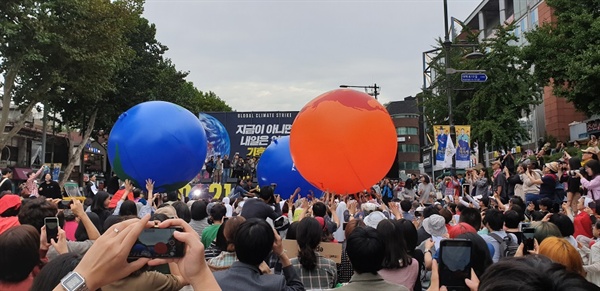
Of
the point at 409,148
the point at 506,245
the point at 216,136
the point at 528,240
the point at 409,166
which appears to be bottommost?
the point at 506,245

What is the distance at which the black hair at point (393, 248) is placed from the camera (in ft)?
12.7

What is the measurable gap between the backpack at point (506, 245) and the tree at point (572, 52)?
17416 millimetres

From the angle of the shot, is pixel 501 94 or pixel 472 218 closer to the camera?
pixel 472 218

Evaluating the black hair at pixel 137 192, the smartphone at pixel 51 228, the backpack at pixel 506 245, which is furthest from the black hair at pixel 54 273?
the black hair at pixel 137 192

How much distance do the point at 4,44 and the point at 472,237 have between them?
20.4m

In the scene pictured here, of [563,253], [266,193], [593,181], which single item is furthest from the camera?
[593,181]

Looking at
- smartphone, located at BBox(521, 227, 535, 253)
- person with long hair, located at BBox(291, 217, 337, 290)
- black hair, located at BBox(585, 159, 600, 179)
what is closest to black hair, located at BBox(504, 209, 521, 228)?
smartphone, located at BBox(521, 227, 535, 253)

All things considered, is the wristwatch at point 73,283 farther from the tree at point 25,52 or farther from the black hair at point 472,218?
the tree at point 25,52

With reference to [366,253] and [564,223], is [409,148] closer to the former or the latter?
[564,223]

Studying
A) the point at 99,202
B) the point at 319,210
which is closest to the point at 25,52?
the point at 99,202

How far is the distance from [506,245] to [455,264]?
10.2 ft

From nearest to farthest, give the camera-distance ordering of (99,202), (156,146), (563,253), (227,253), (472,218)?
(563,253) < (227,253) < (472,218) < (99,202) < (156,146)

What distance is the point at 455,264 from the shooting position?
238 centimetres

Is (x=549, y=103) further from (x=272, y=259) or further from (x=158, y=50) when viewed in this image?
(x=272, y=259)
